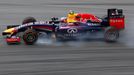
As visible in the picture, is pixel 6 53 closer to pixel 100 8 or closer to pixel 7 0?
pixel 100 8

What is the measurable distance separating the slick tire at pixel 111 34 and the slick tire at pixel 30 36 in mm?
2092

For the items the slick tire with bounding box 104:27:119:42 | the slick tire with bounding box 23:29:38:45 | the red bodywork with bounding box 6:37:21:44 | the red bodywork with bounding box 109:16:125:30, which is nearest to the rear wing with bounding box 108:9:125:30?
the red bodywork with bounding box 109:16:125:30

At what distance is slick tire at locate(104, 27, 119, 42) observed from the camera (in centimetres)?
1439

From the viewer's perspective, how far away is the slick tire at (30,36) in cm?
1391

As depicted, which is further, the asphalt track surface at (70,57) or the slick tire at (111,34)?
the slick tire at (111,34)

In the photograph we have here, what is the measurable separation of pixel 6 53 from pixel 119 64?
125 inches

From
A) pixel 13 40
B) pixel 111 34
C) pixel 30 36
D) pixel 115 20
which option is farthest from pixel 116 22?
pixel 13 40

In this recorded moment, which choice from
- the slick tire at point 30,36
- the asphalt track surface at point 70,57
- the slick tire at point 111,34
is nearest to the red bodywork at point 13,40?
the asphalt track surface at point 70,57

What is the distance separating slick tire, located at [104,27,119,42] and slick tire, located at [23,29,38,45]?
2092 millimetres

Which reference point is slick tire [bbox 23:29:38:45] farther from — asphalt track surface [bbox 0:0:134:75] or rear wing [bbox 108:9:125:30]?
rear wing [bbox 108:9:125:30]

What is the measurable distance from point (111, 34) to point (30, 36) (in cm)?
241

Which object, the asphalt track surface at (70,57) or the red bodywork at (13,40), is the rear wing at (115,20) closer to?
the asphalt track surface at (70,57)

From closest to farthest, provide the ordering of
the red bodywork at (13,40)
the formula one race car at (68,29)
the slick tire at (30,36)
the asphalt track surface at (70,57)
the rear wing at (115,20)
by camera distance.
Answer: the asphalt track surface at (70,57), the slick tire at (30,36), the red bodywork at (13,40), the formula one race car at (68,29), the rear wing at (115,20)

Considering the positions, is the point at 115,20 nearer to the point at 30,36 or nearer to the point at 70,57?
the point at 30,36
